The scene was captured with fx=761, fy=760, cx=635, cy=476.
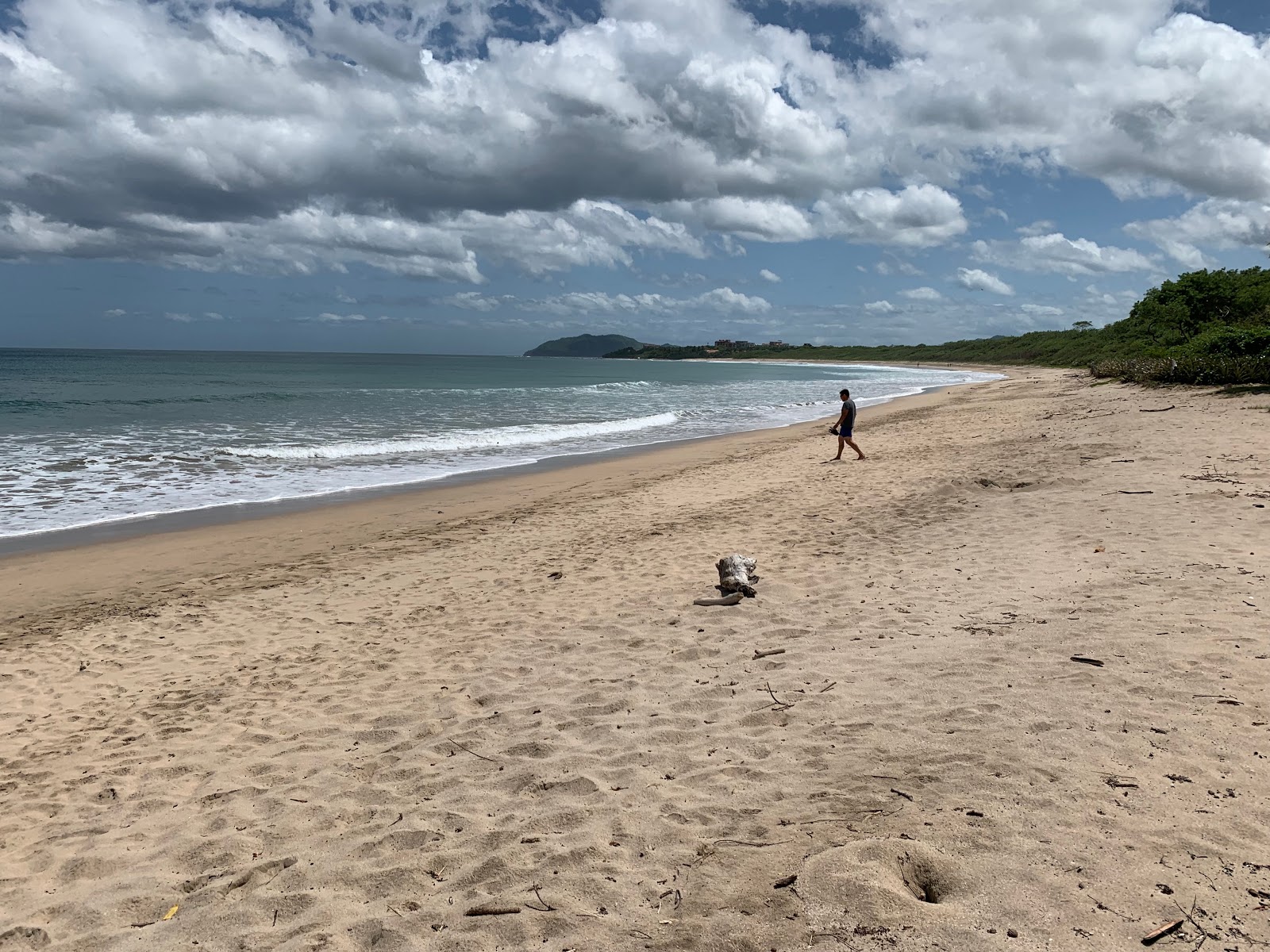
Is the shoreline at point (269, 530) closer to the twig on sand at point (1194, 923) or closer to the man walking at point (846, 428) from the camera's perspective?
the man walking at point (846, 428)

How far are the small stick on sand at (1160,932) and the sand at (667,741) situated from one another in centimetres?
3

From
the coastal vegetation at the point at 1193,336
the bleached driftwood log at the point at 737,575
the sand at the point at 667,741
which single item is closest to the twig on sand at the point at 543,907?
the sand at the point at 667,741

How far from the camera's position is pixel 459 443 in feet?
76.3

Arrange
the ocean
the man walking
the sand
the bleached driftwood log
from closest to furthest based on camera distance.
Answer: the sand < the bleached driftwood log < the ocean < the man walking

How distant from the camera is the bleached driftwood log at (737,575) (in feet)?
23.7

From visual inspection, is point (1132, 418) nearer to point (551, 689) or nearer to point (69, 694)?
point (551, 689)

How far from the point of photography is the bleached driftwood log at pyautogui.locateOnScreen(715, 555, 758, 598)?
285 inches

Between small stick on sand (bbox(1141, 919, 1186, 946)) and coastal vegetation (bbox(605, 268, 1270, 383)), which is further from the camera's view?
coastal vegetation (bbox(605, 268, 1270, 383))

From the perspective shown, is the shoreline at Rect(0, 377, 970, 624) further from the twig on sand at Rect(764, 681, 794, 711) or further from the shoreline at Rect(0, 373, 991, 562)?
the twig on sand at Rect(764, 681, 794, 711)

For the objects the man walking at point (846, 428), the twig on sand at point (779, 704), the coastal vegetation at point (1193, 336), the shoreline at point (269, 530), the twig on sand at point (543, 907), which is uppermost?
the coastal vegetation at point (1193, 336)

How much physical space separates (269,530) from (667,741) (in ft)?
31.0

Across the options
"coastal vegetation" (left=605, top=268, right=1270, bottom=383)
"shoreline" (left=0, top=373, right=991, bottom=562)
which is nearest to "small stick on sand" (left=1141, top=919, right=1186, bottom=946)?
"shoreline" (left=0, top=373, right=991, bottom=562)

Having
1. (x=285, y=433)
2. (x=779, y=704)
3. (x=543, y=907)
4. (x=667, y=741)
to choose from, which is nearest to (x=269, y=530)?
(x=667, y=741)

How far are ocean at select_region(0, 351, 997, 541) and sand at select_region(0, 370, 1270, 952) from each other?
5622 millimetres
